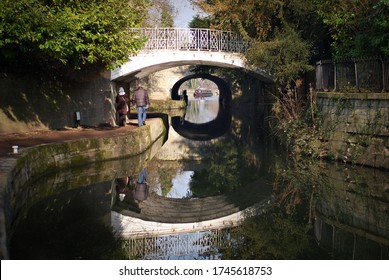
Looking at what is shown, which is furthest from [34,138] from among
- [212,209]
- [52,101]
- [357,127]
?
[357,127]

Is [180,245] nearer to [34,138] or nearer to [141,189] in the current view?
[141,189]

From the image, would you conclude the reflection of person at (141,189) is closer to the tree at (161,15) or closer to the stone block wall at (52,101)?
the stone block wall at (52,101)

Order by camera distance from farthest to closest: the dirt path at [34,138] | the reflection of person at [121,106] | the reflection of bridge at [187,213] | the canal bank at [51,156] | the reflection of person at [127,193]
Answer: the reflection of person at [121,106], the dirt path at [34,138], the reflection of person at [127,193], the reflection of bridge at [187,213], the canal bank at [51,156]

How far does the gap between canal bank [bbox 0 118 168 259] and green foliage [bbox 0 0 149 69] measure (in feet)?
6.26

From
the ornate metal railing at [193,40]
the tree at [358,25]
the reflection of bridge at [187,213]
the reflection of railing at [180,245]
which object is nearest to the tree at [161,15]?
the ornate metal railing at [193,40]

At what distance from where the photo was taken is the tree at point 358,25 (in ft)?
36.7

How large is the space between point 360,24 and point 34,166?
28.9ft

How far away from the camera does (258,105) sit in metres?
25.4

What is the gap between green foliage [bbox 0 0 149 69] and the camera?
Result: 938 centimetres

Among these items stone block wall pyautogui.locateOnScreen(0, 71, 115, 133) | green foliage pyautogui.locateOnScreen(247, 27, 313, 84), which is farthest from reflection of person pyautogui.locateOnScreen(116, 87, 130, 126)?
green foliage pyautogui.locateOnScreen(247, 27, 313, 84)

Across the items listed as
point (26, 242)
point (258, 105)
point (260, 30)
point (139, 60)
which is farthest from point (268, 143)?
point (26, 242)

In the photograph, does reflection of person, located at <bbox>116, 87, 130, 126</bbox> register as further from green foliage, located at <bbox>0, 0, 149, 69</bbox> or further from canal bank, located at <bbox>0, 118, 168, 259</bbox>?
green foliage, located at <bbox>0, 0, 149, 69</bbox>

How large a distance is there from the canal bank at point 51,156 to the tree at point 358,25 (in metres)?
6.25
